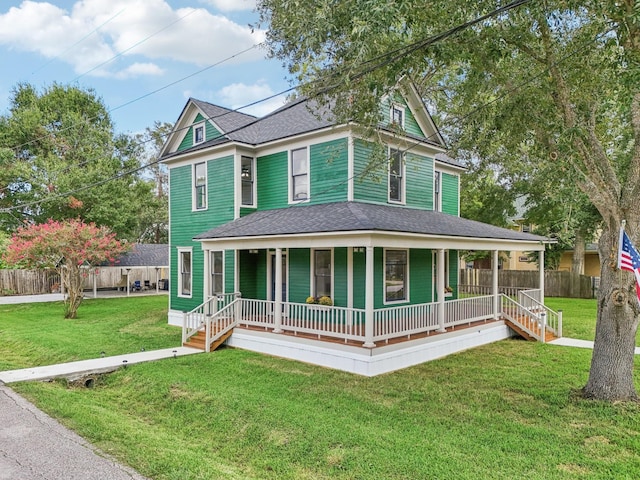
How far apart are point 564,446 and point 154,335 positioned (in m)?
11.7

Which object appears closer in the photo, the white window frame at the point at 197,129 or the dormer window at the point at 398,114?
the dormer window at the point at 398,114

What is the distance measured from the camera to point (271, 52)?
11969mm

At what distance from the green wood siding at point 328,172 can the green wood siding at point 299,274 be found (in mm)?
1647

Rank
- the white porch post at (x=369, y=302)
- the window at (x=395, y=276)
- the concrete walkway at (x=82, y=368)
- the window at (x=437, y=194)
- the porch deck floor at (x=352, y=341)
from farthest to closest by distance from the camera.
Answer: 1. the window at (x=437, y=194)
2. the window at (x=395, y=276)
3. the porch deck floor at (x=352, y=341)
4. the white porch post at (x=369, y=302)
5. the concrete walkway at (x=82, y=368)

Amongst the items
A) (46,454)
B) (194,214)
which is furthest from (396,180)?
(46,454)

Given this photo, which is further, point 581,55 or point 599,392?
point 581,55

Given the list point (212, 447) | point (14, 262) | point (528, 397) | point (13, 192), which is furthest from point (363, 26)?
point (13, 192)

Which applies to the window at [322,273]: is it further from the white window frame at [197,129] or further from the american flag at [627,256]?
the american flag at [627,256]

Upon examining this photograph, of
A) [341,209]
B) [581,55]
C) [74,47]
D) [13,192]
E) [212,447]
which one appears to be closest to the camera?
[212,447]

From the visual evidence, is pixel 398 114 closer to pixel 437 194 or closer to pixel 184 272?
pixel 437 194

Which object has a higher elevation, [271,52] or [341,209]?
[271,52]

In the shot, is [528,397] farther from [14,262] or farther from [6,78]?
[6,78]

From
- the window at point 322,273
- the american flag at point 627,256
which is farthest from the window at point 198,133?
the american flag at point 627,256

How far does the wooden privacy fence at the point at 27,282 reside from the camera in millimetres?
25531
